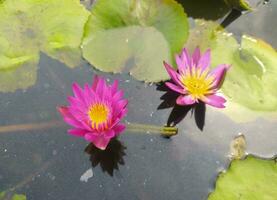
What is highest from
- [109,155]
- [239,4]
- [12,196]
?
[239,4]

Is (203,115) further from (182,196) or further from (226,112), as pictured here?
(182,196)

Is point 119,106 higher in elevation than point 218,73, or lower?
lower

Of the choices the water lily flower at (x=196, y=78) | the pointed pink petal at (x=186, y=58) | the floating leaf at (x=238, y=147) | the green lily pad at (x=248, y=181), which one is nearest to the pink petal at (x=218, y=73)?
the water lily flower at (x=196, y=78)

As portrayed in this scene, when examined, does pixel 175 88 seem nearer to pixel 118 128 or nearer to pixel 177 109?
pixel 177 109

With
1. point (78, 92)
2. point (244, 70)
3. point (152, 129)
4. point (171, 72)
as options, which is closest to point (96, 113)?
point (78, 92)

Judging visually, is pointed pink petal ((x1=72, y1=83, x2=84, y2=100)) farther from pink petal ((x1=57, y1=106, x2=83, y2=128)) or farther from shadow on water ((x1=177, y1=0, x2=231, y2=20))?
shadow on water ((x1=177, y1=0, x2=231, y2=20))

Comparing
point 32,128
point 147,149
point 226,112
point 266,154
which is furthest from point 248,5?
point 32,128

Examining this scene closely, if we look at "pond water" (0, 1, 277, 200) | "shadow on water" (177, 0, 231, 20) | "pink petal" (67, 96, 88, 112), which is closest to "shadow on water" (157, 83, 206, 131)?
"pond water" (0, 1, 277, 200)
